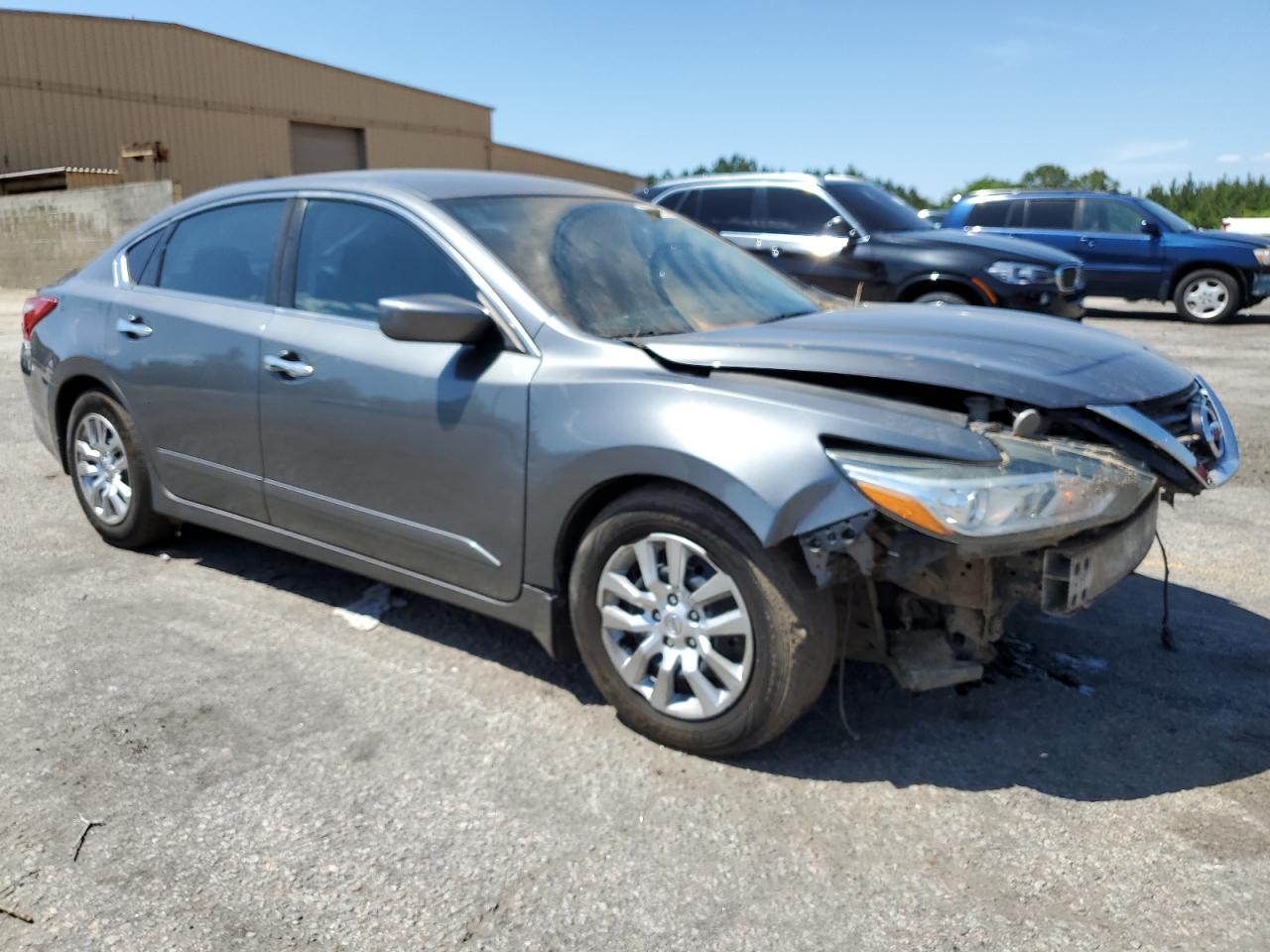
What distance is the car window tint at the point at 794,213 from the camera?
10.2m

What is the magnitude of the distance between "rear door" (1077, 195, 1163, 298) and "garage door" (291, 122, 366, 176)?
21606 millimetres

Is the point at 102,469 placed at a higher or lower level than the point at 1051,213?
lower

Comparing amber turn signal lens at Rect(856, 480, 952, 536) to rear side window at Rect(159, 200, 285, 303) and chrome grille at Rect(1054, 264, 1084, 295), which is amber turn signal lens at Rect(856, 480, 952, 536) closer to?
rear side window at Rect(159, 200, 285, 303)

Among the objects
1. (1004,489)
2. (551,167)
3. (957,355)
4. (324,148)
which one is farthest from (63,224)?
(551,167)

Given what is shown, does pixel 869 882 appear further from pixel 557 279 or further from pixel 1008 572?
pixel 557 279

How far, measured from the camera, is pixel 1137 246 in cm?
1499

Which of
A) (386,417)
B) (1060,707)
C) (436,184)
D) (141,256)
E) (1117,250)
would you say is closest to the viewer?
(1060,707)

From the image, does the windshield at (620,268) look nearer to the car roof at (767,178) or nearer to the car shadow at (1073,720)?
the car shadow at (1073,720)

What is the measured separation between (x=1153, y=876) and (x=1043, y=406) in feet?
3.95

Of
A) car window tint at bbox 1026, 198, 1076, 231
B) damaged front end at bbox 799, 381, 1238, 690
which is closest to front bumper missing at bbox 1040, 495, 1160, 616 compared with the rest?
damaged front end at bbox 799, 381, 1238, 690

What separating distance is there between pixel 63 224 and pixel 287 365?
58.3 ft

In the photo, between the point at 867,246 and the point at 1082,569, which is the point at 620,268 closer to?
the point at 1082,569

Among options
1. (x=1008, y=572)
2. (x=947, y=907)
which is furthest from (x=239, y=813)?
(x=1008, y=572)

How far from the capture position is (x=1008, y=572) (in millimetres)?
2965
